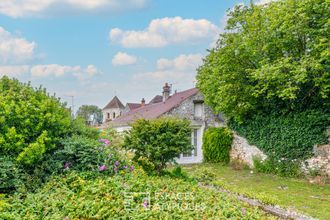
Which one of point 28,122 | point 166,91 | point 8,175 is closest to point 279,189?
point 28,122

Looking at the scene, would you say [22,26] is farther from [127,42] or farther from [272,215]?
[272,215]

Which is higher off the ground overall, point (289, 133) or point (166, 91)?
point (166, 91)

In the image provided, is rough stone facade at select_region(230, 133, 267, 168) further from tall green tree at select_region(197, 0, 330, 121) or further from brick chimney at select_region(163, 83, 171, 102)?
brick chimney at select_region(163, 83, 171, 102)

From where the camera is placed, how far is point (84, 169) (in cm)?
590

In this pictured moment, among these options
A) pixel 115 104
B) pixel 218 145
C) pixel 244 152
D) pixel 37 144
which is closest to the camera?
pixel 37 144

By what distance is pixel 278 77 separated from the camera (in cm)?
1007

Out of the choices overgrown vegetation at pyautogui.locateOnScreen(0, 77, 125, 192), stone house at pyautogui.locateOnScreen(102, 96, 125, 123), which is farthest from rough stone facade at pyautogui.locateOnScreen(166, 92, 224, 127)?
stone house at pyautogui.locateOnScreen(102, 96, 125, 123)

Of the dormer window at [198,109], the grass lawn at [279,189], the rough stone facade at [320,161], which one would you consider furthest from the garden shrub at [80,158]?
the dormer window at [198,109]

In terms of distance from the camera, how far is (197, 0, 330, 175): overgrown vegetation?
9888 mm

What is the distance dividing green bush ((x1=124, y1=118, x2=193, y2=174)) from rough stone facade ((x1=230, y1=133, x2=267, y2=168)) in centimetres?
581

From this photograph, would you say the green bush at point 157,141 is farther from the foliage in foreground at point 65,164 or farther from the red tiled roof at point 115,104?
the red tiled roof at point 115,104

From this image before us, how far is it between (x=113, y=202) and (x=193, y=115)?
13.0 meters

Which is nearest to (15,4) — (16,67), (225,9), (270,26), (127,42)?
(16,67)

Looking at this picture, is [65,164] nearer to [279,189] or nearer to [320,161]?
[279,189]
